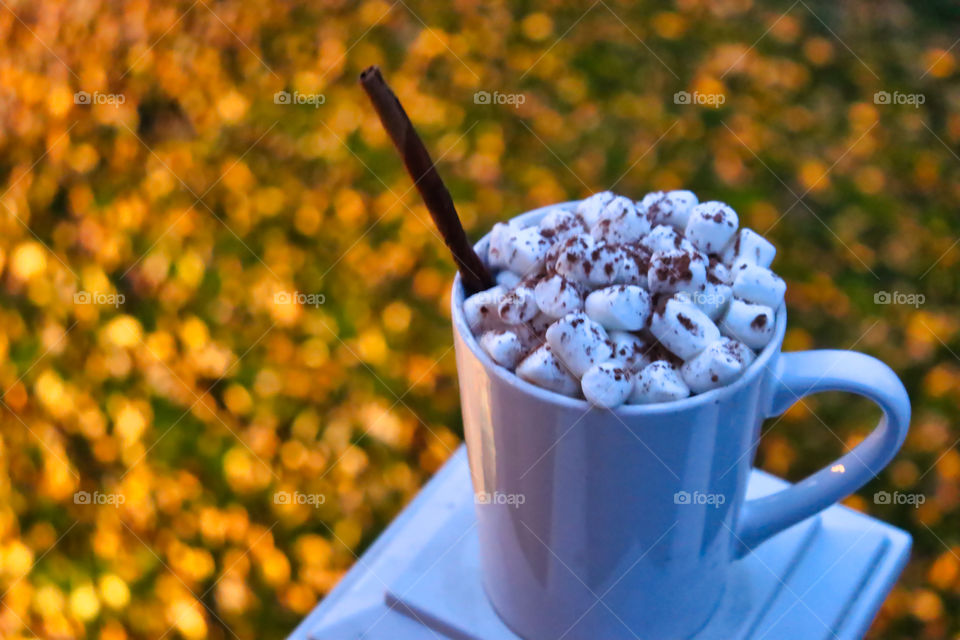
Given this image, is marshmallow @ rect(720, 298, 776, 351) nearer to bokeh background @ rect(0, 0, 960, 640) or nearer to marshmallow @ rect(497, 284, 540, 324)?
marshmallow @ rect(497, 284, 540, 324)

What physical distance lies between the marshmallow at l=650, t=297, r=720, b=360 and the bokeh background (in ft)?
2.82

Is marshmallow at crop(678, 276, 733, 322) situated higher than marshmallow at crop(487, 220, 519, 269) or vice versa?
marshmallow at crop(487, 220, 519, 269)

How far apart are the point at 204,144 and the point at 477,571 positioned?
1363mm

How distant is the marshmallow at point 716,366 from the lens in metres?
0.63

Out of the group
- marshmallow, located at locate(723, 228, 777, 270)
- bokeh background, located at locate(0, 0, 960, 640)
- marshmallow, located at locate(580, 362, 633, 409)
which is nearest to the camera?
marshmallow, located at locate(580, 362, 633, 409)

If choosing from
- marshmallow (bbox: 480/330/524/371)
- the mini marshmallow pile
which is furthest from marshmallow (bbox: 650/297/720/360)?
marshmallow (bbox: 480/330/524/371)

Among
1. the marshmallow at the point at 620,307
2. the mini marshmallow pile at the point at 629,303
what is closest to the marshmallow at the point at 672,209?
the mini marshmallow pile at the point at 629,303

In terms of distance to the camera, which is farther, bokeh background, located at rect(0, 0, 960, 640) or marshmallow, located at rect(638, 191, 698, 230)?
bokeh background, located at rect(0, 0, 960, 640)

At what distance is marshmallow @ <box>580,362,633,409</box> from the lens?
61 cm

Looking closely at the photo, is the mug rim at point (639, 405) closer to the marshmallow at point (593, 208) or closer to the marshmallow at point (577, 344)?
the marshmallow at point (577, 344)

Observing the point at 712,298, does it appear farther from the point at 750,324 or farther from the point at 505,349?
the point at 505,349

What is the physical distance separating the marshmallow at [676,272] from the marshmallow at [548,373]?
104 millimetres

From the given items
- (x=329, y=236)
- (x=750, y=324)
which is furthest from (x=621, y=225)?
(x=329, y=236)

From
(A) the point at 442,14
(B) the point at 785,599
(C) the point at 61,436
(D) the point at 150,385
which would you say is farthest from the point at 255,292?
(B) the point at 785,599
